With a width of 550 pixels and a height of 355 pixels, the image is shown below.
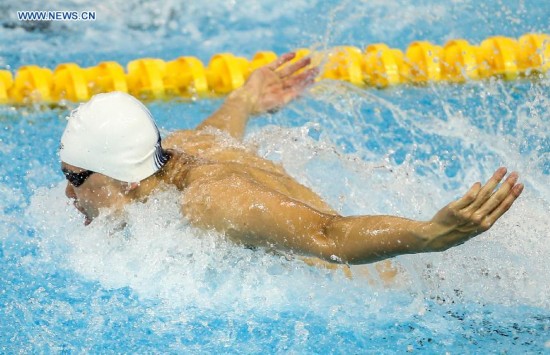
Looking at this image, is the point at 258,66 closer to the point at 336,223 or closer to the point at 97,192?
the point at 97,192

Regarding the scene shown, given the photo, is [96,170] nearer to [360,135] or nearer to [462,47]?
[360,135]

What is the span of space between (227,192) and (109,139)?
437 millimetres

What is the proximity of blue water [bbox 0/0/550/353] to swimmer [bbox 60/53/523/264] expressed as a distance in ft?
0.34

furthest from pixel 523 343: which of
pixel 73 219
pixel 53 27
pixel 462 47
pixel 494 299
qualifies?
pixel 53 27

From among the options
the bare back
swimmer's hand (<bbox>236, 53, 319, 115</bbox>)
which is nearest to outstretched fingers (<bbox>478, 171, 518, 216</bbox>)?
the bare back

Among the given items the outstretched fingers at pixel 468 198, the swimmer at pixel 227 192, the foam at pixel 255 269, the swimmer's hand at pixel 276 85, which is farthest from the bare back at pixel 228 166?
the outstretched fingers at pixel 468 198

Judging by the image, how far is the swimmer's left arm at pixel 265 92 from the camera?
352cm

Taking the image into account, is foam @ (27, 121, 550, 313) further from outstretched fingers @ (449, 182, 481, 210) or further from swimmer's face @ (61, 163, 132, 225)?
outstretched fingers @ (449, 182, 481, 210)

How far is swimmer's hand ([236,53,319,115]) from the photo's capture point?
363cm

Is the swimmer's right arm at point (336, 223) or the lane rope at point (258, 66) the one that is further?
the lane rope at point (258, 66)

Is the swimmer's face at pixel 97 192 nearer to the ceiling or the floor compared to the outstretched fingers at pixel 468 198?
nearer to the floor
